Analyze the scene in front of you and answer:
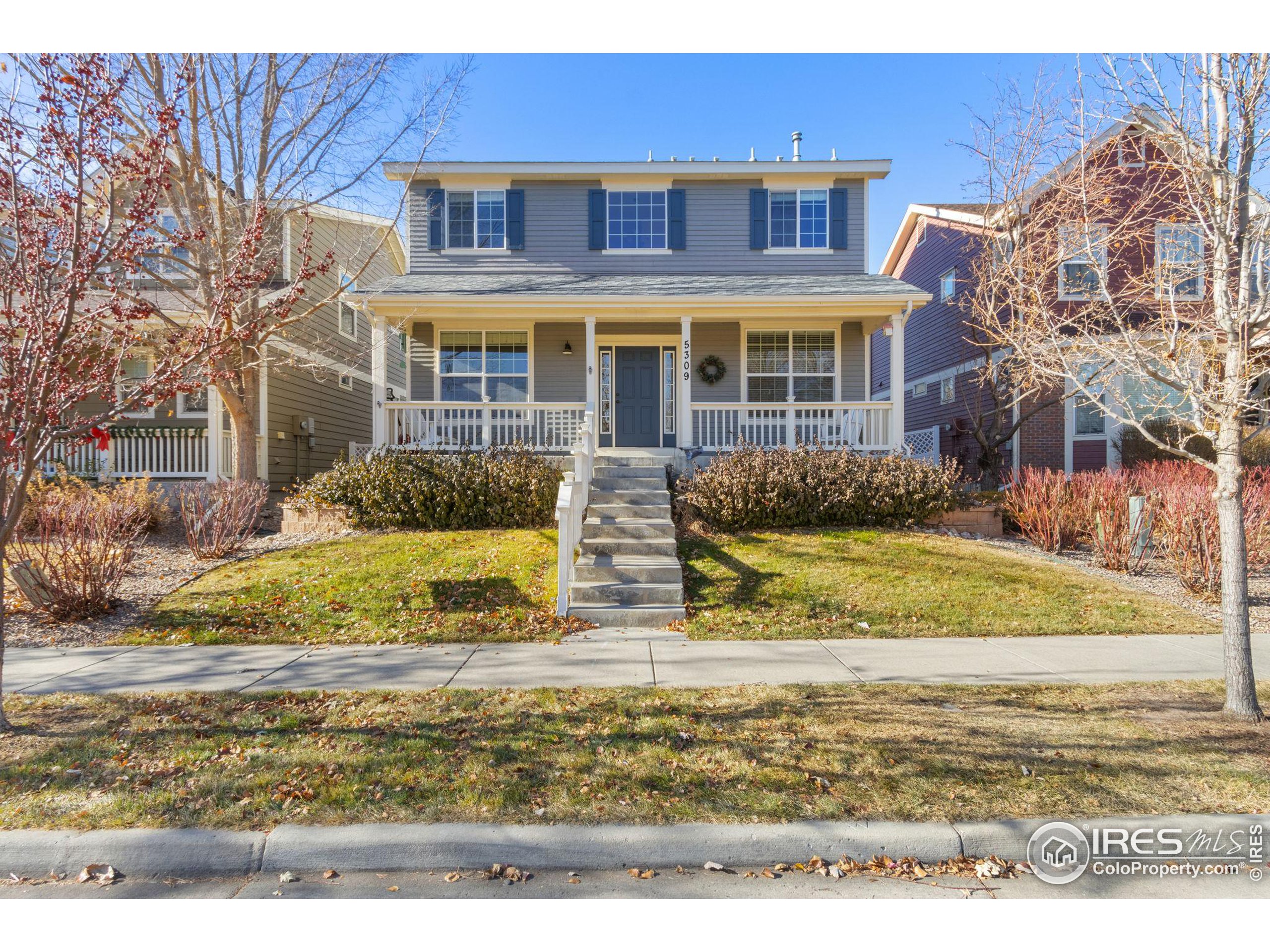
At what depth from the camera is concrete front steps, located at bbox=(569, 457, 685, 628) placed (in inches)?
284

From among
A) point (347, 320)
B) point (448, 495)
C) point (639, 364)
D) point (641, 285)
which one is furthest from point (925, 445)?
point (347, 320)

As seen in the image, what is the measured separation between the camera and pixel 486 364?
14195 mm

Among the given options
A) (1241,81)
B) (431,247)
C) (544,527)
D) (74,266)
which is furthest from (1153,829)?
(431,247)

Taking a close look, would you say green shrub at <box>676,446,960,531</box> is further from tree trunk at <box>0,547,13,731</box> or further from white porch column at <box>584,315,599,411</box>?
tree trunk at <box>0,547,13,731</box>

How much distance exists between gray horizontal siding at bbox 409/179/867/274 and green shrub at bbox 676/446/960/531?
5.83m

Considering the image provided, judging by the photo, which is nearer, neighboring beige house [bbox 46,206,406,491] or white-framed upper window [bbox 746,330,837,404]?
neighboring beige house [bbox 46,206,406,491]

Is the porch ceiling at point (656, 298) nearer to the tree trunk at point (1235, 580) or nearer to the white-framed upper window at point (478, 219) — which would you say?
the white-framed upper window at point (478, 219)

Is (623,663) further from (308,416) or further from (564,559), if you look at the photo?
(308,416)

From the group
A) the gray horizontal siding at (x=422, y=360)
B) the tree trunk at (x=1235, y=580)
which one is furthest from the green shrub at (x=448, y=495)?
the tree trunk at (x=1235, y=580)

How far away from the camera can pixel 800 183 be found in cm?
1429

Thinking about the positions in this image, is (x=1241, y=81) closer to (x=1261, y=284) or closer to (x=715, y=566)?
(x=1261, y=284)

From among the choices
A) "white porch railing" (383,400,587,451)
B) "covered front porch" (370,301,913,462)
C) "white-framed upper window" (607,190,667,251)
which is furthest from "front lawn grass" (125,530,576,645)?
"white-framed upper window" (607,190,667,251)

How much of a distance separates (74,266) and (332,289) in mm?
13652

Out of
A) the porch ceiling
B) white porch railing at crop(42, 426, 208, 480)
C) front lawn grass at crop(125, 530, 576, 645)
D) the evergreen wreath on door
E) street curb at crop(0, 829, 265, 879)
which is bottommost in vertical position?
street curb at crop(0, 829, 265, 879)
